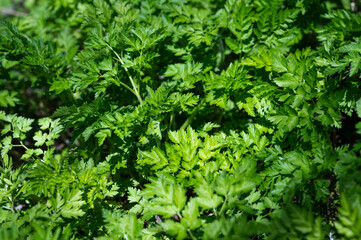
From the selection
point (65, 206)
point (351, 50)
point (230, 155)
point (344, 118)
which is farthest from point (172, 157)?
point (344, 118)

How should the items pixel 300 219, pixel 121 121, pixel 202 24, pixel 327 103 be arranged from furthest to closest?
pixel 202 24
pixel 121 121
pixel 327 103
pixel 300 219

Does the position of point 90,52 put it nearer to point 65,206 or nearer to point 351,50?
point 65,206

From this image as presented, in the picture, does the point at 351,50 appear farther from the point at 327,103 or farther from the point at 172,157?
the point at 172,157

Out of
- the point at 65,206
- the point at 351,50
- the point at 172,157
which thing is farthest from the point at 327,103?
the point at 65,206

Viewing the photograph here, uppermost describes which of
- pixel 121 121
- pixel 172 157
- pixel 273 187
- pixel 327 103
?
pixel 327 103

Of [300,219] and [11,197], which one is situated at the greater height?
[300,219]

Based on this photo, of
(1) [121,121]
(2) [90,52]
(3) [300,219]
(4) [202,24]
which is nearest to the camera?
(3) [300,219]

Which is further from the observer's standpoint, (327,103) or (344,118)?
(344,118)
